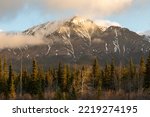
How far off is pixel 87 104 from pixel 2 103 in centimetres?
292

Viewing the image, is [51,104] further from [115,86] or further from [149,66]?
[115,86]

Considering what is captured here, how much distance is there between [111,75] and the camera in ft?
323

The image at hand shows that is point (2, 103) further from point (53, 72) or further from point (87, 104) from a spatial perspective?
point (53, 72)

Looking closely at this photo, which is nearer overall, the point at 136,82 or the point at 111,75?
the point at 111,75

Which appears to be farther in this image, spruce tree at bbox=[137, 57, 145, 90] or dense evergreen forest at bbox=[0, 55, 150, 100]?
spruce tree at bbox=[137, 57, 145, 90]

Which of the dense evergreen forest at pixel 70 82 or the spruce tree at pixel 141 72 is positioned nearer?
the dense evergreen forest at pixel 70 82

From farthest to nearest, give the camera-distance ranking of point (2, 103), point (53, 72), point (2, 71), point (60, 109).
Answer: point (53, 72) → point (2, 71) → point (2, 103) → point (60, 109)

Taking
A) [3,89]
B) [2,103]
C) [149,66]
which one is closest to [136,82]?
[149,66]

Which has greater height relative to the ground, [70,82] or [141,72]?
[141,72]

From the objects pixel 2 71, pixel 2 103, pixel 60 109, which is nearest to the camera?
pixel 60 109

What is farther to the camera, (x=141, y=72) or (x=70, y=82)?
(x=141, y=72)

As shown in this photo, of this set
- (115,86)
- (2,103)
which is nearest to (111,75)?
(115,86)

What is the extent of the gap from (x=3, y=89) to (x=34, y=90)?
6255mm

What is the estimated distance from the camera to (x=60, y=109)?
12.6m
